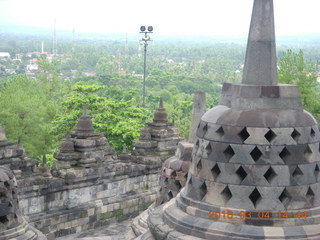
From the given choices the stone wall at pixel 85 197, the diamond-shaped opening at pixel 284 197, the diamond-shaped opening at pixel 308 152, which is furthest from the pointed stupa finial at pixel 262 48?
the stone wall at pixel 85 197

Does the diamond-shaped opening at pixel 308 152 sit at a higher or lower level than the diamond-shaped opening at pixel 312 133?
lower

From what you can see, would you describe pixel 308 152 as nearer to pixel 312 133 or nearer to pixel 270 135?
pixel 312 133

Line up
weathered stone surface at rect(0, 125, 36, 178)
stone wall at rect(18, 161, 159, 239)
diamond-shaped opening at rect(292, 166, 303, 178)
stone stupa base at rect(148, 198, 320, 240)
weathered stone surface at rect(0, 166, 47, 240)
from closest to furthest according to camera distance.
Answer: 1. stone stupa base at rect(148, 198, 320, 240)
2. diamond-shaped opening at rect(292, 166, 303, 178)
3. weathered stone surface at rect(0, 166, 47, 240)
4. stone wall at rect(18, 161, 159, 239)
5. weathered stone surface at rect(0, 125, 36, 178)

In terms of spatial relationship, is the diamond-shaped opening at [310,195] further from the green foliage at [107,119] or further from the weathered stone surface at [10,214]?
the green foliage at [107,119]

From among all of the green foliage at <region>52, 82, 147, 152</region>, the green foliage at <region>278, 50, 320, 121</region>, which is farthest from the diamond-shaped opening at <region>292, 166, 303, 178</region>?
the green foliage at <region>278, 50, 320, 121</region>

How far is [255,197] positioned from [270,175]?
0.29 m

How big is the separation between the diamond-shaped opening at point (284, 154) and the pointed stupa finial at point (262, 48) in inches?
35.3

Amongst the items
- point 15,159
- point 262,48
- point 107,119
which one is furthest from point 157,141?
point 107,119

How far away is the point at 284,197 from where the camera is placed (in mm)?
6723

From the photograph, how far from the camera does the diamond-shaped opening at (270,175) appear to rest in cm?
667

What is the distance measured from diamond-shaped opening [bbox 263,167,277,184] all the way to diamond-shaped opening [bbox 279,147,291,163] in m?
0.19

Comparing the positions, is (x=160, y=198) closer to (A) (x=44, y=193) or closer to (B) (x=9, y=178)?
(B) (x=9, y=178)

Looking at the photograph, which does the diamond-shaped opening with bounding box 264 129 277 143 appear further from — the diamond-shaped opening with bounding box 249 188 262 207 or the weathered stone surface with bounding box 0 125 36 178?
the weathered stone surface with bounding box 0 125 36 178

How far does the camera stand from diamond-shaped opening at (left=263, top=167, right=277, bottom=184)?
6668 mm
